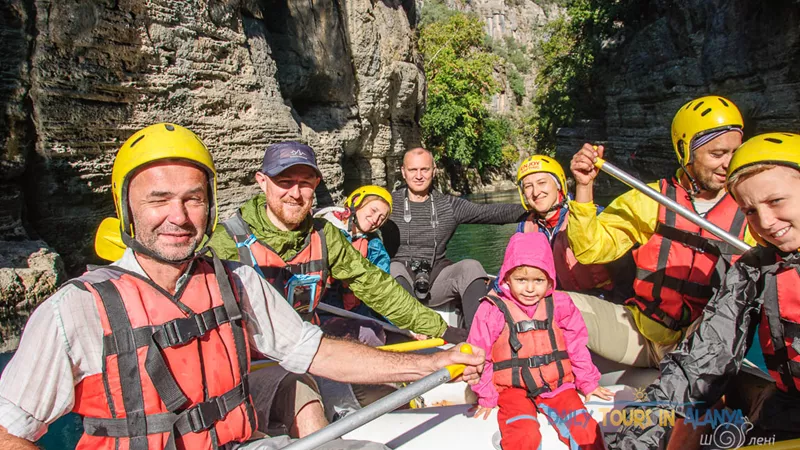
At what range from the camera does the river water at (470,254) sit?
3076 mm

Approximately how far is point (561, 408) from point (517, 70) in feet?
151

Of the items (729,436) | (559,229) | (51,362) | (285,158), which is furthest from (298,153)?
(729,436)

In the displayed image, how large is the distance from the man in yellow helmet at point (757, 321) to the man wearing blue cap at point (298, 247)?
132 cm

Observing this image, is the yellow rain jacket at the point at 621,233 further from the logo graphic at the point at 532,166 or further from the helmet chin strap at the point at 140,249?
the helmet chin strap at the point at 140,249

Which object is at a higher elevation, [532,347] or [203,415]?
[203,415]

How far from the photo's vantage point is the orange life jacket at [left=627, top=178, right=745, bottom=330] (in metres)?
2.35

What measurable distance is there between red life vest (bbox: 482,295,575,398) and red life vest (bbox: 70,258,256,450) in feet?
4.26

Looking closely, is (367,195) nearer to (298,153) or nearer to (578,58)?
(298,153)

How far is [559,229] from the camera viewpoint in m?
3.35

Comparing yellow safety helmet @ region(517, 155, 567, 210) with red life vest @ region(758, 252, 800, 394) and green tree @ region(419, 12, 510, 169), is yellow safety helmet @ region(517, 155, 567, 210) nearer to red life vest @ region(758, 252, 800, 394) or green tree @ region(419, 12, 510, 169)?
red life vest @ region(758, 252, 800, 394)

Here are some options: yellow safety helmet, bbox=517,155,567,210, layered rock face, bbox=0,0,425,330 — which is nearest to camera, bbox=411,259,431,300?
yellow safety helmet, bbox=517,155,567,210

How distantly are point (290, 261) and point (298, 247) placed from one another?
9 centimetres

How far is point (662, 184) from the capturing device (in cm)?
255

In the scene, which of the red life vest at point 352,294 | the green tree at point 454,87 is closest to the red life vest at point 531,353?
the red life vest at point 352,294
